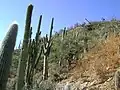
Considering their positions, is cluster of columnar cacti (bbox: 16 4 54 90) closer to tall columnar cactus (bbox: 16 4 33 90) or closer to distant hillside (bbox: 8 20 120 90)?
tall columnar cactus (bbox: 16 4 33 90)

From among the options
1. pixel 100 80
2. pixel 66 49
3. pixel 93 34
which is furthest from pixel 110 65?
pixel 93 34

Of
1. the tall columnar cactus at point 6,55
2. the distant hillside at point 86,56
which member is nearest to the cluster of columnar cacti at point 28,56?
the distant hillside at point 86,56

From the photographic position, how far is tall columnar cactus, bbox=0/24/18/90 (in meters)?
3.61

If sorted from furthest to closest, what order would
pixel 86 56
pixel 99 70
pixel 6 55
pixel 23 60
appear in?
pixel 86 56
pixel 99 70
pixel 23 60
pixel 6 55

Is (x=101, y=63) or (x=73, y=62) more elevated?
(x=73, y=62)

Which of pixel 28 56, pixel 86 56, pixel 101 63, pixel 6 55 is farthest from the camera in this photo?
pixel 86 56

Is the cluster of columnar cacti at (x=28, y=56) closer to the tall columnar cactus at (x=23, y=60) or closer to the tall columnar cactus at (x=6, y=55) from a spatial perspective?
the tall columnar cactus at (x=23, y=60)

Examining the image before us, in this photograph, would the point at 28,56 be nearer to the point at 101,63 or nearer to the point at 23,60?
the point at 101,63

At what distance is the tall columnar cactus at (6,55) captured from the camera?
3611 mm

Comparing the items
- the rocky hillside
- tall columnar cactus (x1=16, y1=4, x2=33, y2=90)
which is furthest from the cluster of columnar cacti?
the rocky hillside

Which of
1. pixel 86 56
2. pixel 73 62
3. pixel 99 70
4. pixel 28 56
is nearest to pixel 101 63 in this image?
pixel 99 70

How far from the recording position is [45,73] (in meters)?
19.0

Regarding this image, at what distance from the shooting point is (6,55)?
12.1ft

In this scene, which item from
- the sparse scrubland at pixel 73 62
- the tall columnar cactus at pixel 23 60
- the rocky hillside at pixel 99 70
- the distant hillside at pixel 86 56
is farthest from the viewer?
the distant hillside at pixel 86 56
